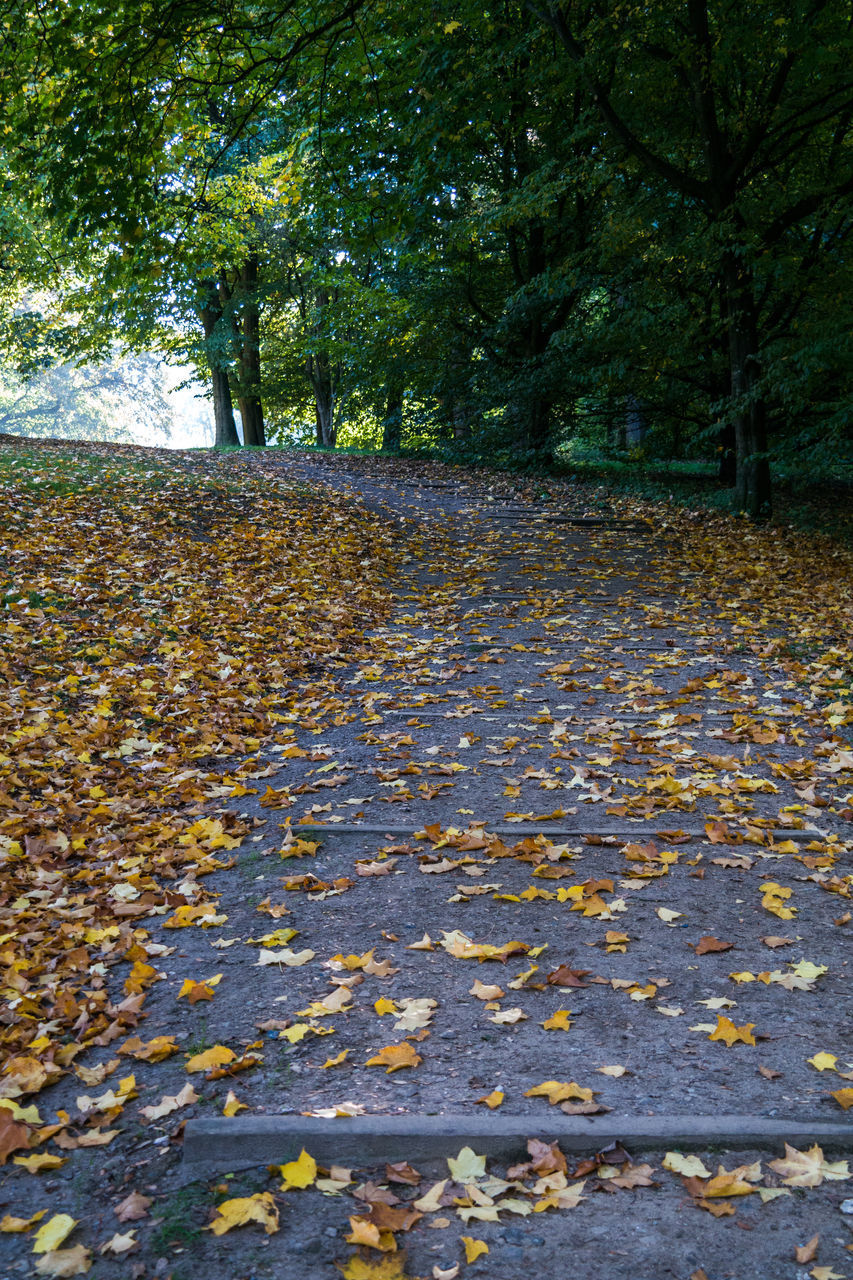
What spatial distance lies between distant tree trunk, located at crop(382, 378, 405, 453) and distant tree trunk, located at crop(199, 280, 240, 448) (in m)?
4.05

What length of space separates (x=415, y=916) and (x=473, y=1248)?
65.3 inches

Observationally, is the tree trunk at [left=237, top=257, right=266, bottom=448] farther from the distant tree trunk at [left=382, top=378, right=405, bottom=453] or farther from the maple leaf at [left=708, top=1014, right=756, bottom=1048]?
the maple leaf at [left=708, top=1014, right=756, bottom=1048]

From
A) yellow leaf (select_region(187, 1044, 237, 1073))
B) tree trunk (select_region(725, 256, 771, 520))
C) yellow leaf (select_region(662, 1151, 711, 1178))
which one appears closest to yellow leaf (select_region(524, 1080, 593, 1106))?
yellow leaf (select_region(662, 1151, 711, 1178))

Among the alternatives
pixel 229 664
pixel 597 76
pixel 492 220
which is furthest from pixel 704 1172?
pixel 492 220

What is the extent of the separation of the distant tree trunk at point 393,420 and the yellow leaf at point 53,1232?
1832cm

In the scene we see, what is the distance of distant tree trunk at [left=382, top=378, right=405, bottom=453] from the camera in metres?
19.9

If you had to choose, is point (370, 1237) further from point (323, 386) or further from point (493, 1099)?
point (323, 386)

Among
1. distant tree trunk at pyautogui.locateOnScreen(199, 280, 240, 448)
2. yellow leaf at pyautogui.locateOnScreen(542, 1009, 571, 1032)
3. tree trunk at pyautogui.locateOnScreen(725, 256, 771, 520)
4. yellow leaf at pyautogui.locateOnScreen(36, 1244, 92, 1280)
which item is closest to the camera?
yellow leaf at pyautogui.locateOnScreen(36, 1244, 92, 1280)

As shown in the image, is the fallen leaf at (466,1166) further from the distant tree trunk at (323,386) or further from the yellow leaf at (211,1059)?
the distant tree trunk at (323,386)

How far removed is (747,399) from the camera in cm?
1152

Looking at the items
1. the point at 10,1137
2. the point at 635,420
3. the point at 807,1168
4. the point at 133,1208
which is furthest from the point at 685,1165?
the point at 635,420

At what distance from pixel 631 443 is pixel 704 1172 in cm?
1670

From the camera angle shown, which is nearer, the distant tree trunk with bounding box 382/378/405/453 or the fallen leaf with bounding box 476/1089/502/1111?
the fallen leaf with bounding box 476/1089/502/1111

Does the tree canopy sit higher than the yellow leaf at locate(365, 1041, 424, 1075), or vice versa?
the tree canopy
